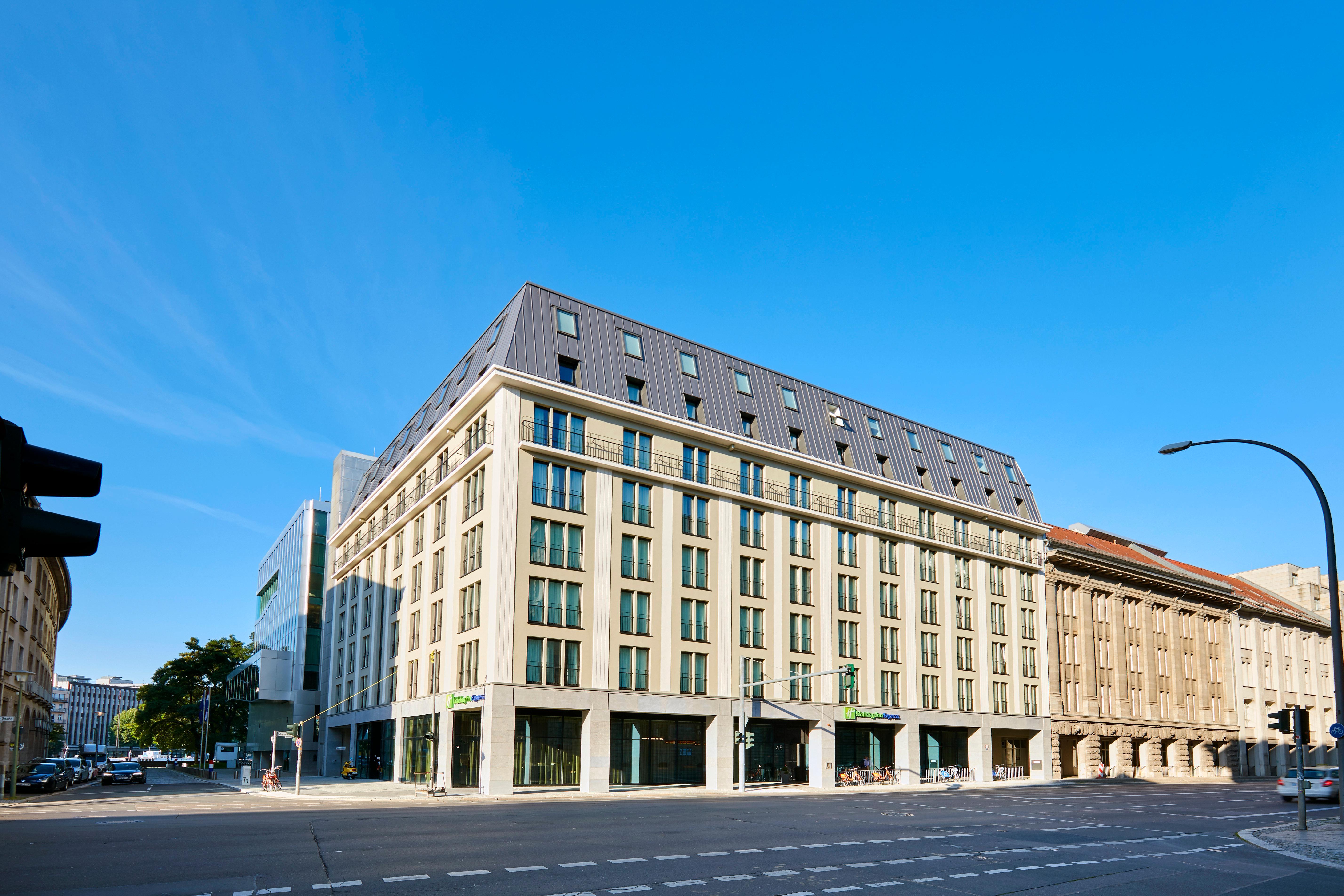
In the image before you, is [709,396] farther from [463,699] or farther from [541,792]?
[541,792]

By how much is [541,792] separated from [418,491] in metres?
20.7

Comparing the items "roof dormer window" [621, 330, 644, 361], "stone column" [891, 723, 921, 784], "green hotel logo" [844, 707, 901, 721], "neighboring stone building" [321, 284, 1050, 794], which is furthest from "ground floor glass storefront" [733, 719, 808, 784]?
"roof dormer window" [621, 330, 644, 361]

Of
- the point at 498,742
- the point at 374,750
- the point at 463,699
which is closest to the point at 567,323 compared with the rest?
the point at 463,699

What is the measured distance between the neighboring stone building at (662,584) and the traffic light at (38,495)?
129 ft

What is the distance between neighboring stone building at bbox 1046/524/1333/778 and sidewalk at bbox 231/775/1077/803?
603 inches

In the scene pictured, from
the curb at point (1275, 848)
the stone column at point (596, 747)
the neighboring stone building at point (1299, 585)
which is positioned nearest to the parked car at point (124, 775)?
the stone column at point (596, 747)

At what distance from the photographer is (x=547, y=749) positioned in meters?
44.6

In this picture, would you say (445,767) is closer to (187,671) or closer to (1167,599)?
(187,671)

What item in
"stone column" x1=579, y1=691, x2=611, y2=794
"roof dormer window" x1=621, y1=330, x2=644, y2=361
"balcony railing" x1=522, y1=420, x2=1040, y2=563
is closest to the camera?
"stone column" x1=579, y1=691, x2=611, y2=794

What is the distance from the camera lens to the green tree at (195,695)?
8294 centimetres

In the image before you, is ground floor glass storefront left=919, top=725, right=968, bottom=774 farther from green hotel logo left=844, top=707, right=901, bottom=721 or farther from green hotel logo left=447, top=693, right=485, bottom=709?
green hotel logo left=447, top=693, right=485, bottom=709

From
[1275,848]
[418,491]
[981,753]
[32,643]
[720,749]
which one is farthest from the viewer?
[32,643]

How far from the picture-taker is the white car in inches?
1527

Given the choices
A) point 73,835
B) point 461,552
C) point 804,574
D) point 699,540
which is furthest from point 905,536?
point 73,835
